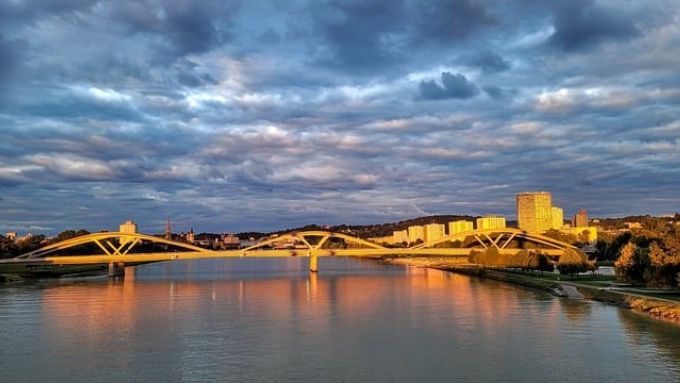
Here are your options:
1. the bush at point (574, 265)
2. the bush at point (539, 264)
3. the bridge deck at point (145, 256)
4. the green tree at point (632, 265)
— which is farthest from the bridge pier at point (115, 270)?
the green tree at point (632, 265)

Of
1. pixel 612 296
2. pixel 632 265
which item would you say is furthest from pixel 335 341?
pixel 632 265

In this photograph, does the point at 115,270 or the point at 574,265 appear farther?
the point at 115,270

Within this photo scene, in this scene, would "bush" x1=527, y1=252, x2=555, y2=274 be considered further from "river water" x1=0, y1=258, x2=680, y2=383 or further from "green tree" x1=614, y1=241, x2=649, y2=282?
"green tree" x1=614, y1=241, x2=649, y2=282

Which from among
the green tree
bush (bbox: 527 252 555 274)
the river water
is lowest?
the river water

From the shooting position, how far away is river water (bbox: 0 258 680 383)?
19.5m

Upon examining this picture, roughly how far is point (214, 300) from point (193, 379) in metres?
24.9

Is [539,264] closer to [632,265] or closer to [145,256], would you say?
[632,265]

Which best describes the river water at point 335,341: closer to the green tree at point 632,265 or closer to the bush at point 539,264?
the green tree at point 632,265

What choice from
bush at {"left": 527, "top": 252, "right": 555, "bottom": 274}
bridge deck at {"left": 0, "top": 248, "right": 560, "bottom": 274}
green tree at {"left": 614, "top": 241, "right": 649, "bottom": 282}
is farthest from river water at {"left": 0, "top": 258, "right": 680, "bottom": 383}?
bridge deck at {"left": 0, "top": 248, "right": 560, "bottom": 274}

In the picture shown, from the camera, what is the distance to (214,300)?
142 ft

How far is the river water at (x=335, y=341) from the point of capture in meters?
19.5

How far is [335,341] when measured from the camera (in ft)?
82.3

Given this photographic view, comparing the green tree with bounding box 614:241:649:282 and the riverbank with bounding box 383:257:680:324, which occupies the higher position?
the green tree with bounding box 614:241:649:282

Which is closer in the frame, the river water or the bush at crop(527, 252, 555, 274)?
the river water
